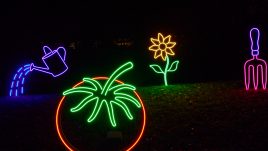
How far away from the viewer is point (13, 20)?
16.5 metres

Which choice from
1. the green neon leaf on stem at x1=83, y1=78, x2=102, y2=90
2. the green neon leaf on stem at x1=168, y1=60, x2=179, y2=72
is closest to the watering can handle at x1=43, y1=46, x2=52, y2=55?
the green neon leaf on stem at x1=168, y1=60, x2=179, y2=72

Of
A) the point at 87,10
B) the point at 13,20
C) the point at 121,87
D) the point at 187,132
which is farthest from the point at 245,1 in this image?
the point at 121,87

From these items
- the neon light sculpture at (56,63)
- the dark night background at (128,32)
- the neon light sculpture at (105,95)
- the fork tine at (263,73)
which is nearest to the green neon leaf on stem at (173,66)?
the dark night background at (128,32)

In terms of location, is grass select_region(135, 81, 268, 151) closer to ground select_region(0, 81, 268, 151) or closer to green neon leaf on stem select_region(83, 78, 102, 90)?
ground select_region(0, 81, 268, 151)

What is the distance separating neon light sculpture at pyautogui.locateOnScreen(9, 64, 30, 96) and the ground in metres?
0.90

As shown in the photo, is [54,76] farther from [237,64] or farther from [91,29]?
[237,64]

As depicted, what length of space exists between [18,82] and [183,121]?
255 inches

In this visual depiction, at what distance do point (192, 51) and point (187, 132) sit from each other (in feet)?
30.5

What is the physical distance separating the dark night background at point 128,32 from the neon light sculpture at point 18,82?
2.10m

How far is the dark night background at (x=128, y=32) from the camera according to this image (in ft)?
52.7

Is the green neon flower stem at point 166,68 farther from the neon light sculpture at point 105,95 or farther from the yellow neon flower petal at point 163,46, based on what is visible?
the neon light sculpture at point 105,95

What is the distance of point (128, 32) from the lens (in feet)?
56.2

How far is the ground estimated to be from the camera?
694cm

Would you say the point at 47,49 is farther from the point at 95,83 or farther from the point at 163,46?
the point at 95,83
